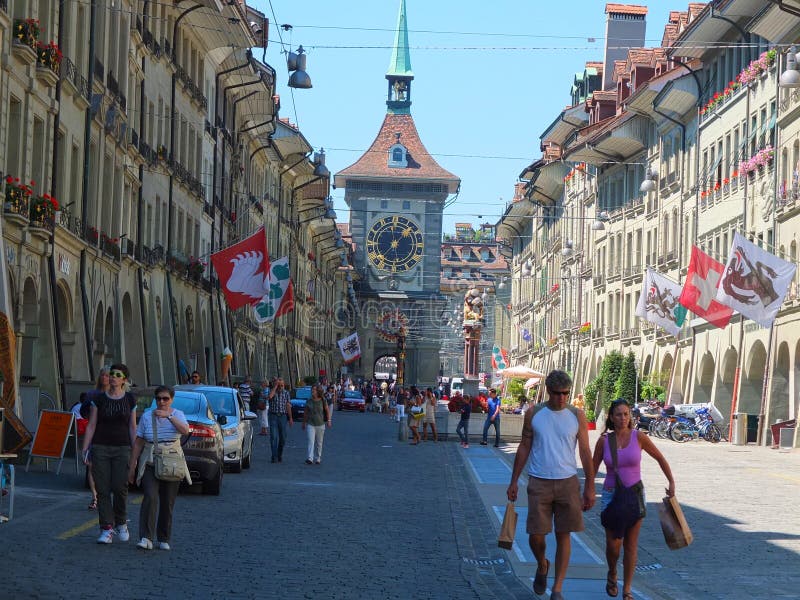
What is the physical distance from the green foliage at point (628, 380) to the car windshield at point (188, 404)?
1557 inches

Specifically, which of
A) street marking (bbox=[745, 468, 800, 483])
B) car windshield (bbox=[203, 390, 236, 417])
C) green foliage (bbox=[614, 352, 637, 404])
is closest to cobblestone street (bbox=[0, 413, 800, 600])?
street marking (bbox=[745, 468, 800, 483])

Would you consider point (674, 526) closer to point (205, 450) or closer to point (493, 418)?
point (205, 450)

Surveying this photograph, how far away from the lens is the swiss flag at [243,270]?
39312mm

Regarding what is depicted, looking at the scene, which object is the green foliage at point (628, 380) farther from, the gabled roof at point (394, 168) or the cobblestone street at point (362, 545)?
the gabled roof at point (394, 168)

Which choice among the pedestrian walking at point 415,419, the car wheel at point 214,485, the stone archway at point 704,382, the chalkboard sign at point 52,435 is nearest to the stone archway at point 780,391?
the pedestrian walking at point 415,419

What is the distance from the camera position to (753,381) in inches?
1993

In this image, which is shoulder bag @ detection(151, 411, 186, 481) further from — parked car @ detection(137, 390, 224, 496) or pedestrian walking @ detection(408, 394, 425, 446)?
pedestrian walking @ detection(408, 394, 425, 446)

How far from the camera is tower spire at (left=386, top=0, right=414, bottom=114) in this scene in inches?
6540

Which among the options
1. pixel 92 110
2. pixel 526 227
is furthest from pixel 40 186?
pixel 526 227

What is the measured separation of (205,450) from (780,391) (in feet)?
89.7

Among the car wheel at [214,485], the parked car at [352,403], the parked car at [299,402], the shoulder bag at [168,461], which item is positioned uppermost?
the shoulder bag at [168,461]

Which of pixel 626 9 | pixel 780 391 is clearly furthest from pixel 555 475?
pixel 626 9

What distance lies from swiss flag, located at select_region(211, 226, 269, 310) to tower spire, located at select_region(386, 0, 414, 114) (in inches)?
4989

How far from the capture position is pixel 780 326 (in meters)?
46.1
